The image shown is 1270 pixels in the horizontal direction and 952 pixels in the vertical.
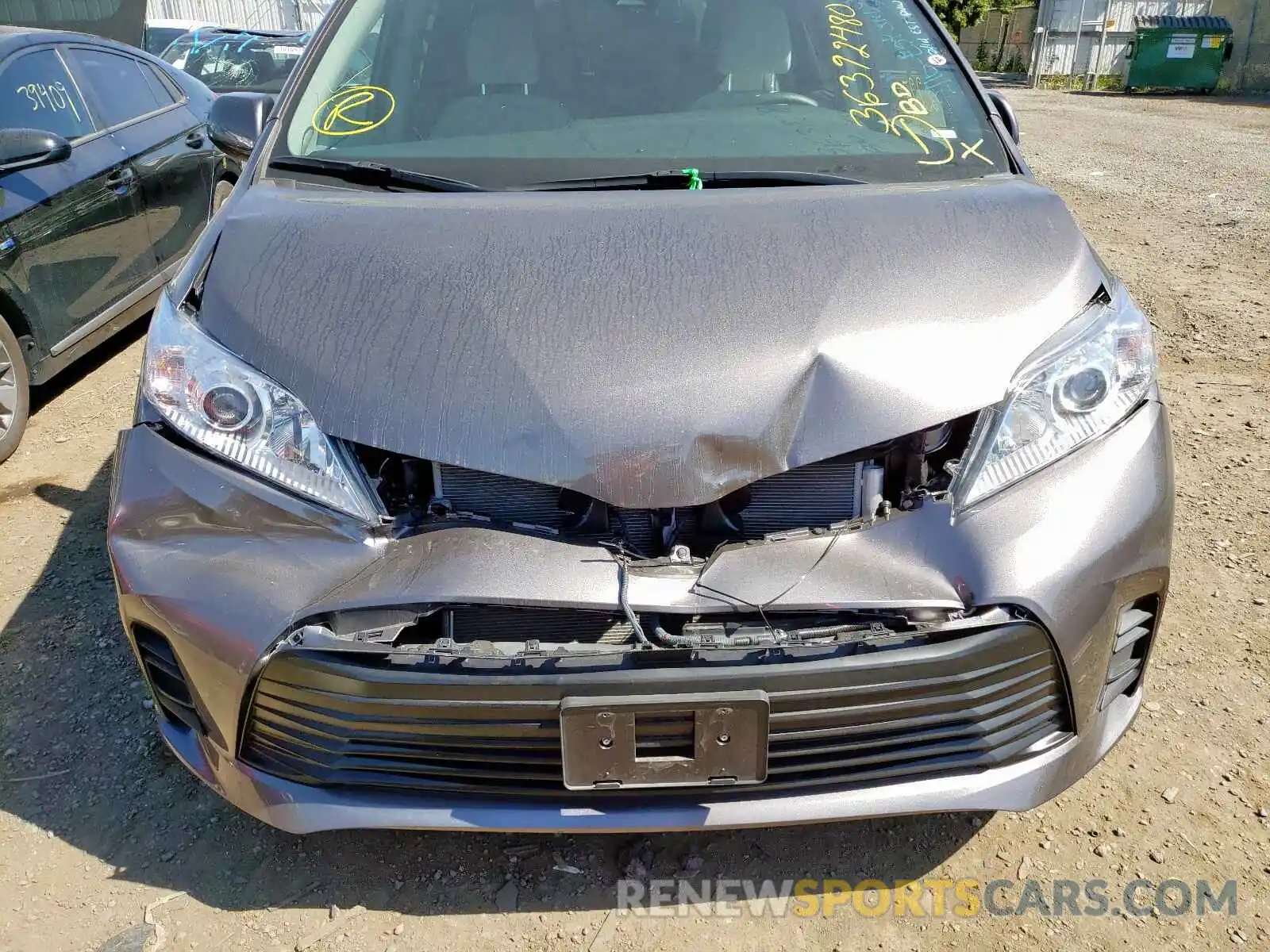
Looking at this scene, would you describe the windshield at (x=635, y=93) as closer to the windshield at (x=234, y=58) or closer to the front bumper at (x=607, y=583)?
the front bumper at (x=607, y=583)

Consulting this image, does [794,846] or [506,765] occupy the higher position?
[506,765]

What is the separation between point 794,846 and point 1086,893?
0.59 metres

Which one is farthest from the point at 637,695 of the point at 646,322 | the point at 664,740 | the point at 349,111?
the point at 349,111

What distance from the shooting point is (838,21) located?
2.65m

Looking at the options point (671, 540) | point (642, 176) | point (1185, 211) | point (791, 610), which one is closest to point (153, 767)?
point (671, 540)

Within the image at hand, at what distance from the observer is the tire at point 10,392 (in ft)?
12.2

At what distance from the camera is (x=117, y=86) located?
190 inches

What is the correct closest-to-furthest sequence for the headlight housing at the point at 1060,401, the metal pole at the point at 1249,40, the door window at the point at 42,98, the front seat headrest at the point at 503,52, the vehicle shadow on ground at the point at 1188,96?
the headlight housing at the point at 1060,401, the front seat headrest at the point at 503,52, the door window at the point at 42,98, the vehicle shadow on ground at the point at 1188,96, the metal pole at the point at 1249,40

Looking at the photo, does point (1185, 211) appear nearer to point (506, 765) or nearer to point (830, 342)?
point (830, 342)

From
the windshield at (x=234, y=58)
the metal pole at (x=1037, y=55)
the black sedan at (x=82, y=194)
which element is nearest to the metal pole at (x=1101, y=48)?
the metal pole at (x=1037, y=55)

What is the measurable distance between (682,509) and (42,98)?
13.5ft

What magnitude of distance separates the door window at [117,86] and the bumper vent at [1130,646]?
16.0ft

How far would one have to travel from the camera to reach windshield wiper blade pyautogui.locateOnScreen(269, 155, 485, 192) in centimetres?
220

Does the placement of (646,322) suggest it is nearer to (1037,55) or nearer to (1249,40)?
(1249,40)
